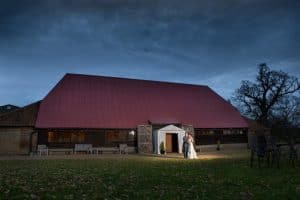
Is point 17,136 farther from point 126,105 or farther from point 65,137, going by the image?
point 126,105

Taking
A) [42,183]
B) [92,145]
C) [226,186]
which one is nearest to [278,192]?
[226,186]

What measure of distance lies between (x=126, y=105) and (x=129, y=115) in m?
1.79

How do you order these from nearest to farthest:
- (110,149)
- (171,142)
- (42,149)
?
(42,149)
(110,149)
(171,142)

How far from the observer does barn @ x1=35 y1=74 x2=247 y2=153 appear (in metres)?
31.0

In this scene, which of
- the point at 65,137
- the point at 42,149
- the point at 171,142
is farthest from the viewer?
the point at 171,142

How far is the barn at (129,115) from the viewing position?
31.0 meters

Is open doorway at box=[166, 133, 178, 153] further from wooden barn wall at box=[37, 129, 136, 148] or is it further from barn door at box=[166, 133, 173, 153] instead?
wooden barn wall at box=[37, 129, 136, 148]

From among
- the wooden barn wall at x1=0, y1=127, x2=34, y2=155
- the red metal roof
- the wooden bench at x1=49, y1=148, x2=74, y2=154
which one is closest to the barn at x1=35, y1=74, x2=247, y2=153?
the red metal roof

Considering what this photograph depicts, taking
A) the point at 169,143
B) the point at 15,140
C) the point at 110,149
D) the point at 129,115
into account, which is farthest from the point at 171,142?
the point at 15,140

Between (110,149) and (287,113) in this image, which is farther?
(287,113)

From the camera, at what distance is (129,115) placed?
33.9 m

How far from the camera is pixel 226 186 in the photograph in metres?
9.69

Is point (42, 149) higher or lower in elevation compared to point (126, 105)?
lower

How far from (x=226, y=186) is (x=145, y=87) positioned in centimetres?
2989
